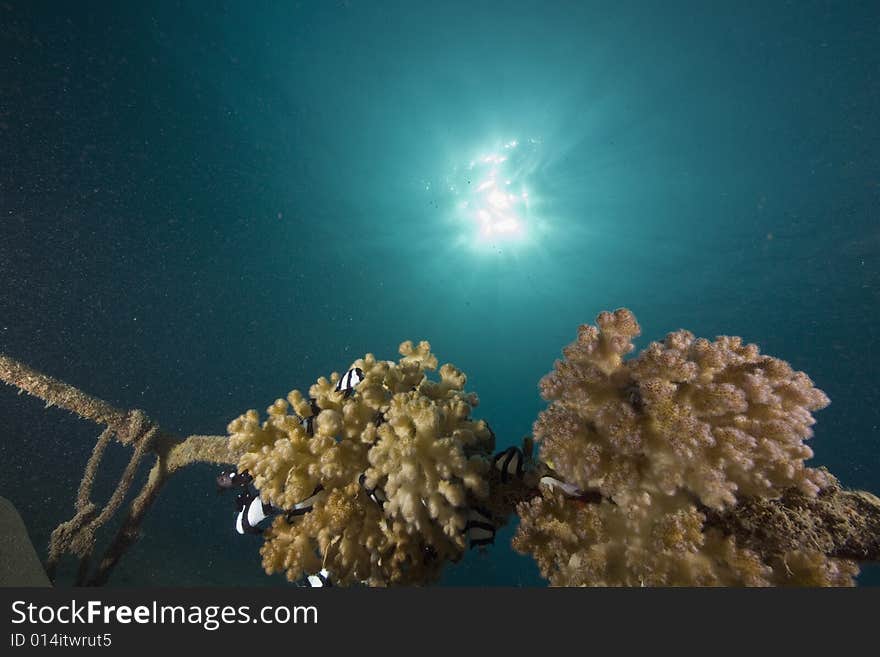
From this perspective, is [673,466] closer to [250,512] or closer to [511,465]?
[511,465]

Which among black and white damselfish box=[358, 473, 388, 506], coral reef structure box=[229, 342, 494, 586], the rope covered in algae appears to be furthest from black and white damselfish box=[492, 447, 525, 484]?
the rope covered in algae

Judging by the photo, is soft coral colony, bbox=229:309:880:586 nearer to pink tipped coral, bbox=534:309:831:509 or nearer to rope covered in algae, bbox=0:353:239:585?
pink tipped coral, bbox=534:309:831:509

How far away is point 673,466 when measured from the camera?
217 cm

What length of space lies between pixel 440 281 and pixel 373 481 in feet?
173

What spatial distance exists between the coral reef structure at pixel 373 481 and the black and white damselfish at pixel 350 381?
0.02 metres

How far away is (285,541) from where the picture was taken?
2.87 meters

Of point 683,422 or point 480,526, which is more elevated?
point 683,422

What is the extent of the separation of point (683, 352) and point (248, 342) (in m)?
81.1

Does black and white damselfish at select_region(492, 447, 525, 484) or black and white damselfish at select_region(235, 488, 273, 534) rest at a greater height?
black and white damselfish at select_region(492, 447, 525, 484)

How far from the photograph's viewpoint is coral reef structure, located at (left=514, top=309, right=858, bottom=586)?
2146 mm

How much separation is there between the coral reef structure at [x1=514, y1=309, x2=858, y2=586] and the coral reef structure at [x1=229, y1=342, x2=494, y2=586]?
54 cm

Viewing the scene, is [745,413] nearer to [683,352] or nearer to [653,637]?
[683,352]

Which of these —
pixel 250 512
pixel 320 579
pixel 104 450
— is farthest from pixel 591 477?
pixel 104 450

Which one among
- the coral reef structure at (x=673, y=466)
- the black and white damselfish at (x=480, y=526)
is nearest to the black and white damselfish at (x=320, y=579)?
the black and white damselfish at (x=480, y=526)
